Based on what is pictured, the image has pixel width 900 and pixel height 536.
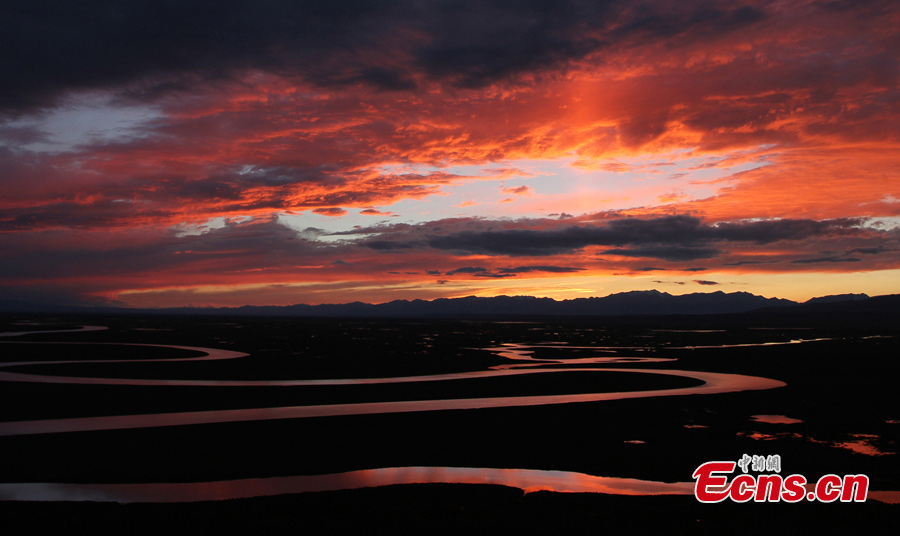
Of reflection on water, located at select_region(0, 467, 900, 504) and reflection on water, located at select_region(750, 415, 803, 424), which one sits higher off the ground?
reflection on water, located at select_region(750, 415, 803, 424)

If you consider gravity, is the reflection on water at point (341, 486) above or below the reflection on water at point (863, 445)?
Result: below

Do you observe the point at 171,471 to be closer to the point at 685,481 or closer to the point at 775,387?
the point at 685,481

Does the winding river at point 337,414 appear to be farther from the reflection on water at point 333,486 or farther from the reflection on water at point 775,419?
the reflection on water at point 775,419

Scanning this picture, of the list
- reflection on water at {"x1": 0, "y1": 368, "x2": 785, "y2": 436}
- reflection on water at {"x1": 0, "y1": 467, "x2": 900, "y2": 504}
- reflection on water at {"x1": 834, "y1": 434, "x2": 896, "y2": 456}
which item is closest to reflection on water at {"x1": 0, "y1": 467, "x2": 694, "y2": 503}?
reflection on water at {"x1": 0, "y1": 467, "x2": 900, "y2": 504}

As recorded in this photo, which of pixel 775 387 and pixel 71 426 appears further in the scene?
pixel 775 387

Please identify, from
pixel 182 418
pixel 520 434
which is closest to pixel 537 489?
pixel 520 434

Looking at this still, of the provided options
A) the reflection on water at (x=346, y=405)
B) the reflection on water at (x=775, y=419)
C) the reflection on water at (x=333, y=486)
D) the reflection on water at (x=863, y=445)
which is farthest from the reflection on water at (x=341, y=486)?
the reflection on water at (x=775, y=419)

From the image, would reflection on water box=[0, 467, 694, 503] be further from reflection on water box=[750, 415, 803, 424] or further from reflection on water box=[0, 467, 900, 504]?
reflection on water box=[750, 415, 803, 424]

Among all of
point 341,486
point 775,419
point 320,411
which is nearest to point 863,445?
point 775,419

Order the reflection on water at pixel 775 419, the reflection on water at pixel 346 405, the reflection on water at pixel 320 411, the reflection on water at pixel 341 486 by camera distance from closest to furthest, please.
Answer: the reflection on water at pixel 341 486, the reflection on water at pixel 320 411, the reflection on water at pixel 346 405, the reflection on water at pixel 775 419
